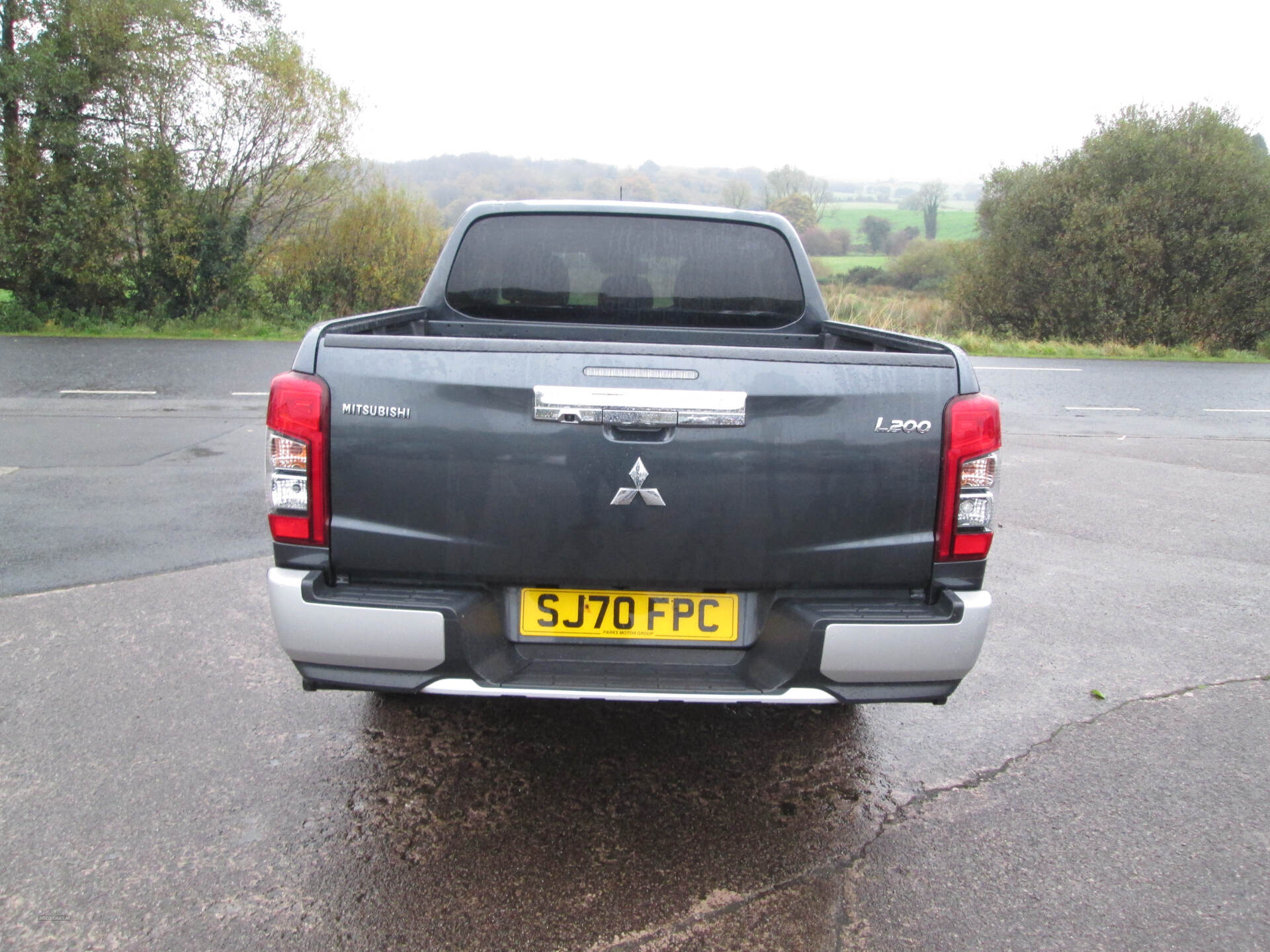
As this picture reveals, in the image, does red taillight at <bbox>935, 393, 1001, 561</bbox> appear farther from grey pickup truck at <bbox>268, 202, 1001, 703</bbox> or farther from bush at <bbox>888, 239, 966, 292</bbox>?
bush at <bbox>888, 239, 966, 292</bbox>

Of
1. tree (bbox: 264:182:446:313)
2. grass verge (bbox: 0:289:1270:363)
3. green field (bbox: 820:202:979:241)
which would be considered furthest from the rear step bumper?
green field (bbox: 820:202:979:241)

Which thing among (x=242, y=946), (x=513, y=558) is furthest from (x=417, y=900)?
(x=513, y=558)

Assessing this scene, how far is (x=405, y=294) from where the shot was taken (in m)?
21.4

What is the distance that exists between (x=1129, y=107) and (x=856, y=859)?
94.7 ft

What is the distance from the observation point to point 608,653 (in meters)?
2.56

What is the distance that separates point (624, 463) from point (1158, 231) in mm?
26859

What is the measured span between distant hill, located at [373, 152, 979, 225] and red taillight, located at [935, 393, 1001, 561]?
18.0 meters

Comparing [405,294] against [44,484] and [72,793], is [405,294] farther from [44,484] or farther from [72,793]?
[72,793]

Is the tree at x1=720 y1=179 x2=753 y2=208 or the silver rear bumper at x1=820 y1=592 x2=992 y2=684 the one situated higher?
the tree at x1=720 y1=179 x2=753 y2=208

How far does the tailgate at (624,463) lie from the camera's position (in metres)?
2.40

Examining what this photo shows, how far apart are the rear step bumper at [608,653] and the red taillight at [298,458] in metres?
0.14

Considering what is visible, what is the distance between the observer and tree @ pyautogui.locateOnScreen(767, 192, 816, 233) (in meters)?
35.7

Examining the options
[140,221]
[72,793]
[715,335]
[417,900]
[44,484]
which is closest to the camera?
[417,900]

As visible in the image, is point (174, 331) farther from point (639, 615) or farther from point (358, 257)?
point (639, 615)
